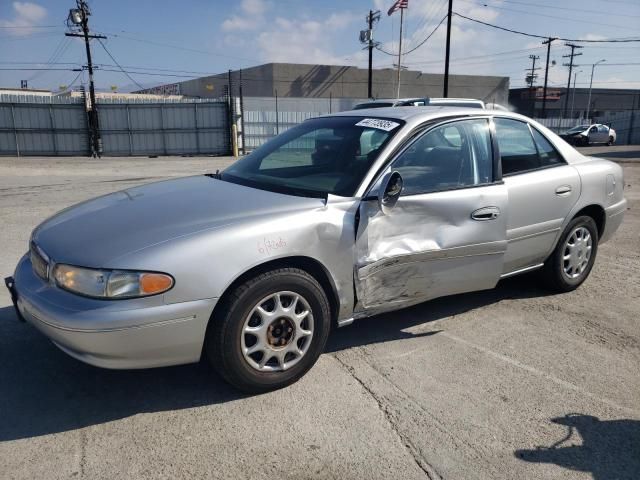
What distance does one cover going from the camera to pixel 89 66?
29.1 m

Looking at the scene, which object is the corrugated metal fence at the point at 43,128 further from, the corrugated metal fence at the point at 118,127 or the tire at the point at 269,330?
the tire at the point at 269,330

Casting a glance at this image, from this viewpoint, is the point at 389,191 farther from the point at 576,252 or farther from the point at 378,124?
the point at 576,252

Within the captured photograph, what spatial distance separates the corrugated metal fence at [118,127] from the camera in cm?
2412

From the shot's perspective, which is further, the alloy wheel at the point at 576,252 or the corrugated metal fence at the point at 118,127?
the corrugated metal fence at the point at 118,127

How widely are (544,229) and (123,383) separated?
3295 millimetres

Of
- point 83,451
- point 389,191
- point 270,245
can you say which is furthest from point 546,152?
point 83,451

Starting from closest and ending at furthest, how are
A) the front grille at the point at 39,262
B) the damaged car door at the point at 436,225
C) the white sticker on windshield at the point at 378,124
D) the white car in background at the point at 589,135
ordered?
1. the front grille at the point at 39,262
2. the damaged car door at the point at 436,225
3. the white sticker on windshield at the point at 378,124
4. the white car in background at the point at 589,135

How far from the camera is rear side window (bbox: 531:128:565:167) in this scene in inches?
170

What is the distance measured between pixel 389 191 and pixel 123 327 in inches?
Result: 66.1

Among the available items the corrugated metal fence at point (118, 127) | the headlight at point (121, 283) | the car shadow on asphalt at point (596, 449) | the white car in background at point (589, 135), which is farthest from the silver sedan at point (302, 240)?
the white car in background at point (589, 135)

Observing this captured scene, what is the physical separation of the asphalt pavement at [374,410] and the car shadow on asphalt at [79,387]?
0.01 m

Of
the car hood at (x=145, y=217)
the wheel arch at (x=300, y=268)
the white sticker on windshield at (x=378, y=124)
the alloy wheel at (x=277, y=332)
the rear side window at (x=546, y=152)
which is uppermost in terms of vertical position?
the white sticker on windshield at (x=378, y=124)

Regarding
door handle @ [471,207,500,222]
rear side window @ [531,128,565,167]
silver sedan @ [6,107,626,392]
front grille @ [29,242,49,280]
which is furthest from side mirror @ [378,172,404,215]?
front grille @ [29,242,49,280]

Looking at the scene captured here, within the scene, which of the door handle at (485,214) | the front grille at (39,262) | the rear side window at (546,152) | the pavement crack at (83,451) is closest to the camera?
the pavement crack at (83,451)
